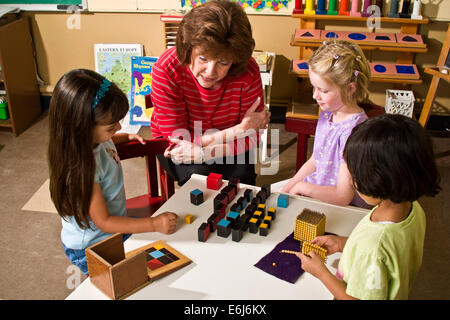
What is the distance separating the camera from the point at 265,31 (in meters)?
3.40

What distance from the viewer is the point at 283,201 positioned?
1414 mm

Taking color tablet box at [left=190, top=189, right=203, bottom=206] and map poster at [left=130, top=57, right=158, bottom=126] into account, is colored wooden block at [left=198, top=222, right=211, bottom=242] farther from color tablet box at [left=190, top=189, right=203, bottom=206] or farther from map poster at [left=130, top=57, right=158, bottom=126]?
map poster at [left=130, top=57, right=158, bottom=126]

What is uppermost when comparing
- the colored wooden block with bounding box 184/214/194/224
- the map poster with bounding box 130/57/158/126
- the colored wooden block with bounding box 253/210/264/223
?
the colored wooden block with bounding box 253/210/264/223

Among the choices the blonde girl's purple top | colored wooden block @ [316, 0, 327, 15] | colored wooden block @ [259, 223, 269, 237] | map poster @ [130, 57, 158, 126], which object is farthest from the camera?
map poster @ [130, 57, 158, 126]

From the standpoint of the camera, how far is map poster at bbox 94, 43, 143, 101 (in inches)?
141

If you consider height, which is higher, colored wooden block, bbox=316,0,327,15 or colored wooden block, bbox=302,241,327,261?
colored wooden block, bbox=316,0,327,15

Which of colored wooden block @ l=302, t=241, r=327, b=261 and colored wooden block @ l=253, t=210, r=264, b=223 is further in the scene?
colored wooden block @ l=253, t=210, r=264, b=223

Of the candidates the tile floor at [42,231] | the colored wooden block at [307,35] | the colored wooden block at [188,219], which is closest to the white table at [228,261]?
the colored wooden block at [188,219]

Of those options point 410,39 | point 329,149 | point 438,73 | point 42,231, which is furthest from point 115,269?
point 410,39

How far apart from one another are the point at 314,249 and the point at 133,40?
2878 mm

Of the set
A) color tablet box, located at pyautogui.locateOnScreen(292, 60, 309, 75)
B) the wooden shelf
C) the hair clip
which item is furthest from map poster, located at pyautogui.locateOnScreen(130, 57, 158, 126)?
the hair clip

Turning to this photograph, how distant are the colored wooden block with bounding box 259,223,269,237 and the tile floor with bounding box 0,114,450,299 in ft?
2.52

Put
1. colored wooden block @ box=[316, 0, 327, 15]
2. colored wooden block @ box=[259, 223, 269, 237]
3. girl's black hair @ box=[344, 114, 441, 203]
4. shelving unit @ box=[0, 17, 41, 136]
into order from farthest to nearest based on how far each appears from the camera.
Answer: shelving unit @ box=[0, 17, 41, 136], colored wooden block @ box=[316, 0, 327, 15], colored wooden block @ box=[259, 223, 269, 237], girl's black hair @ box=[344, 114, 441, 203]

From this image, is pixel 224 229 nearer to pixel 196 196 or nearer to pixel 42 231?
pixel 196 196
